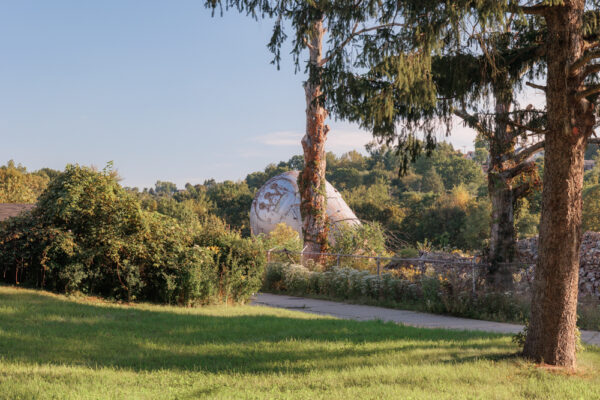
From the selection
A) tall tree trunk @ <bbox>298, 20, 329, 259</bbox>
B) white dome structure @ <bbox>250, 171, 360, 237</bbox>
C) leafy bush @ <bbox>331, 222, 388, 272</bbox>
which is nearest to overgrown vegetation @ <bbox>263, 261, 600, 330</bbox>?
tall tree trunk @ <bbox>298, 20, 329, 259</bbox>

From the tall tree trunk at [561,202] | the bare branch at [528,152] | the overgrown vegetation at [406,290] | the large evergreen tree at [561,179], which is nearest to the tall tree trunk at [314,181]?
the overgrown vegetation at [406,290]

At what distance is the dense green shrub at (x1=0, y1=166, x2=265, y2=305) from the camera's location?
457 inches

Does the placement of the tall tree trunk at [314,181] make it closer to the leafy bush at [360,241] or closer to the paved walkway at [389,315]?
the leafy bush at [360,241]

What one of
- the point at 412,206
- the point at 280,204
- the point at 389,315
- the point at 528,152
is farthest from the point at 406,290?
the point at 412,206

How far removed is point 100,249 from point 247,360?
5728 mm

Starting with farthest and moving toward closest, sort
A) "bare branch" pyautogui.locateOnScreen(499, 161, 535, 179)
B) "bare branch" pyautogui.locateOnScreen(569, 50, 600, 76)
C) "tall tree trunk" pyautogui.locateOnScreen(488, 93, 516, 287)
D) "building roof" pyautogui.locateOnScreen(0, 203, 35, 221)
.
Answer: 1. "building roof" pyautogui.locateOnScreen(0, 203, 35, 221)
2. "tall tree trunk" pyautogui.locateOnScreen(488, 93, 516, 287)
3. "bare branch" pyautogui.locateOnScreen(499, 161, 535, 179)
4. "bare branch" pyautogui.locateOnScreen(569, 50, 600, 76)

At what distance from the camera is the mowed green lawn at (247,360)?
232 inches

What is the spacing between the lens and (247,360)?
7.22 meters

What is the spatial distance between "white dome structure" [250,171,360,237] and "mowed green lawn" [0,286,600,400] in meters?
25.4

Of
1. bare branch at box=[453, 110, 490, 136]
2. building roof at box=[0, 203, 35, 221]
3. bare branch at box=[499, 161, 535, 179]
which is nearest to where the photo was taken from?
bare branch at box=[453, 110, 490, 136]

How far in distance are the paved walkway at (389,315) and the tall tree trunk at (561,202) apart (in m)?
2.82

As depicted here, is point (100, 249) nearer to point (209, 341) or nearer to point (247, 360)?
point (209, 341)

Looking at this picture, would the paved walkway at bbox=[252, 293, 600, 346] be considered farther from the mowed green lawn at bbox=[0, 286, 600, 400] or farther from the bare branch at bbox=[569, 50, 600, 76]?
the bare branch at bbox=[569, 50, 600, 76]

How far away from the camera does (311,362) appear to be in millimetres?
7125
